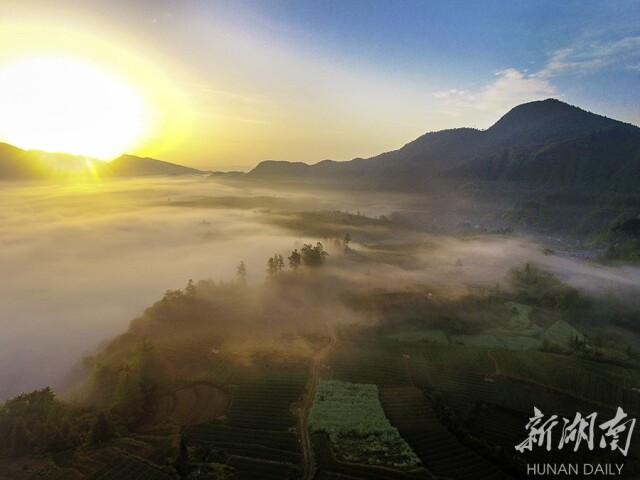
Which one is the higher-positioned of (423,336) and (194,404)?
(423,336)

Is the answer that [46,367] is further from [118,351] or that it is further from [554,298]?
[554,298]

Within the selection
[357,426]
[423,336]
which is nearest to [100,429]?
[357,426]

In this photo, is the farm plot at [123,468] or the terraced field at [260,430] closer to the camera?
the farm plot at [123,468]

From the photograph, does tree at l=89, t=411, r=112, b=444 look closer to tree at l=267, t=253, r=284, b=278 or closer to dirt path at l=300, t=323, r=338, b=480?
dirt path at l=300, t=323, r=338, b=480

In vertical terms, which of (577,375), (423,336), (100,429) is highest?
(577,375)

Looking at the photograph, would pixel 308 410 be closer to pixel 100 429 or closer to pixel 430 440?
pixel 430 440

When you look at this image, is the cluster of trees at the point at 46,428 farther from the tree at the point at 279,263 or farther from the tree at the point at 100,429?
the tree at the point at 279,263

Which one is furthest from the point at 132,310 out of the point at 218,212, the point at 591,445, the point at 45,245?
the point at 218,212

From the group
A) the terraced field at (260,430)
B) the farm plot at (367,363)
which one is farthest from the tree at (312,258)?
the terraced field at (260,430)

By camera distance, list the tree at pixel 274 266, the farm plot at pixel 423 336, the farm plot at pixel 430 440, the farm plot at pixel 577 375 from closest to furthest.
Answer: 1. the farm plot at pixel 430 440
2. the farm plot at pixel 577 375
3. the farm plot at pixel 423 336
4. the tree at pixel 274 266
